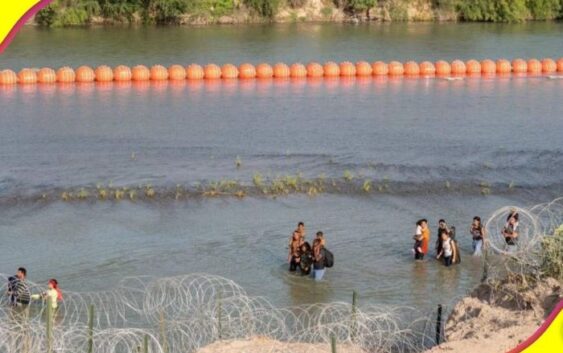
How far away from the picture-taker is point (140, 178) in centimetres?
2577

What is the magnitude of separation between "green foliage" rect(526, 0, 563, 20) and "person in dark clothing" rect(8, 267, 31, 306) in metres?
63.9

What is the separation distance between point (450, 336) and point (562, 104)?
27.9 m

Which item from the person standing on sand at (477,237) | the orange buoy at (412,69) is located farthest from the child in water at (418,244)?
the orange buoy at (412,69)

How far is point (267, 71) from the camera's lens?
43.3 metres

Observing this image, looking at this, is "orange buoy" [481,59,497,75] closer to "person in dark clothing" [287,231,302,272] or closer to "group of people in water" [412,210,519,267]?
"group of people in water" [412,210,519,267]

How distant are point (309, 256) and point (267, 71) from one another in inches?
1027

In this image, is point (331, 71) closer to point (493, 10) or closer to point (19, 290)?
point (19, 290)

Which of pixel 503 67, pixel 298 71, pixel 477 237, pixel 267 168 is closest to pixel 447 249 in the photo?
pixel 477 237

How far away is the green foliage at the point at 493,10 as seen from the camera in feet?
237

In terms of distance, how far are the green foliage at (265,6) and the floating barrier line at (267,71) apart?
82.3 feet

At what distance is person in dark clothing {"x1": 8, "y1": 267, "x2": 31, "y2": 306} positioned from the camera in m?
15.6

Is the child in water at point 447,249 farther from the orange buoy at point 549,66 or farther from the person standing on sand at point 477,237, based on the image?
the orange buoy at point 549,66

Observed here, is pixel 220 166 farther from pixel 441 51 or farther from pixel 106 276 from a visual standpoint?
pixel 441 51

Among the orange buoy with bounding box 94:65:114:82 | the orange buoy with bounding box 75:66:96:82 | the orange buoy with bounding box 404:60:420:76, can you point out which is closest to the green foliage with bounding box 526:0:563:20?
the orange buoy with bounding box 404:60:420:76
